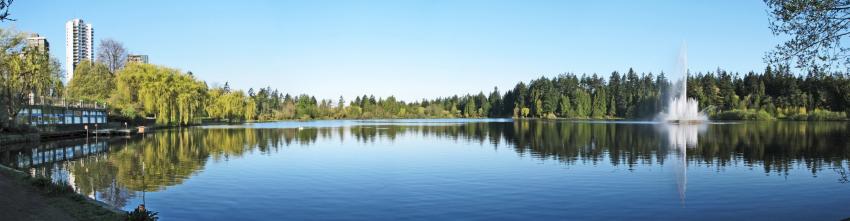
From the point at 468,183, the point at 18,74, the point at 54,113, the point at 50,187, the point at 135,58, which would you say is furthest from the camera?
the point at 135,58

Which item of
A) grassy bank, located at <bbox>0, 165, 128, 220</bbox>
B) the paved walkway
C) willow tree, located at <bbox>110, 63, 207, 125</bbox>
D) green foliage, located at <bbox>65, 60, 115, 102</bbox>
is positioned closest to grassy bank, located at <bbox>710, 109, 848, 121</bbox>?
willow tree, located at <bbox>110, 63, 207, 125</bbox>

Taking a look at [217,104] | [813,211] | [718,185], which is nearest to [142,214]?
[813,211]

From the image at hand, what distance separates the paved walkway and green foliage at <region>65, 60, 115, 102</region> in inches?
2723

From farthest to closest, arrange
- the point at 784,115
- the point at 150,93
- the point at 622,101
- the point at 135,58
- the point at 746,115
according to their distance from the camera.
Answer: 1. the point at 622,101
2. the point at 135,58
3. the point at 784,115
4. the point at 746,115
5. the point at 150,93

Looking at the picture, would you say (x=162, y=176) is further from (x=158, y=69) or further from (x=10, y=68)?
(x=158, y=69)

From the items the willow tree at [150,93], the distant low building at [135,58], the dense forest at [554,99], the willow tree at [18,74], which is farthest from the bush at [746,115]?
the willow tree at [18,74]

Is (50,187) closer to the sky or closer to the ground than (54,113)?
closer to the ground

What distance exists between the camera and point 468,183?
22047 mm

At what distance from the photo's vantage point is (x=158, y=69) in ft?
256

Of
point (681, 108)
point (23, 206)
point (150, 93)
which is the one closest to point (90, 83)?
point (150, 93)

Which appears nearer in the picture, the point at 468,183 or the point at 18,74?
the point at 468,183

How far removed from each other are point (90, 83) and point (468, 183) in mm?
75163

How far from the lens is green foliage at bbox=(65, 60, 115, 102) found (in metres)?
79.9

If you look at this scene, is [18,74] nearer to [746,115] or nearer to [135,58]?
[135,58]
